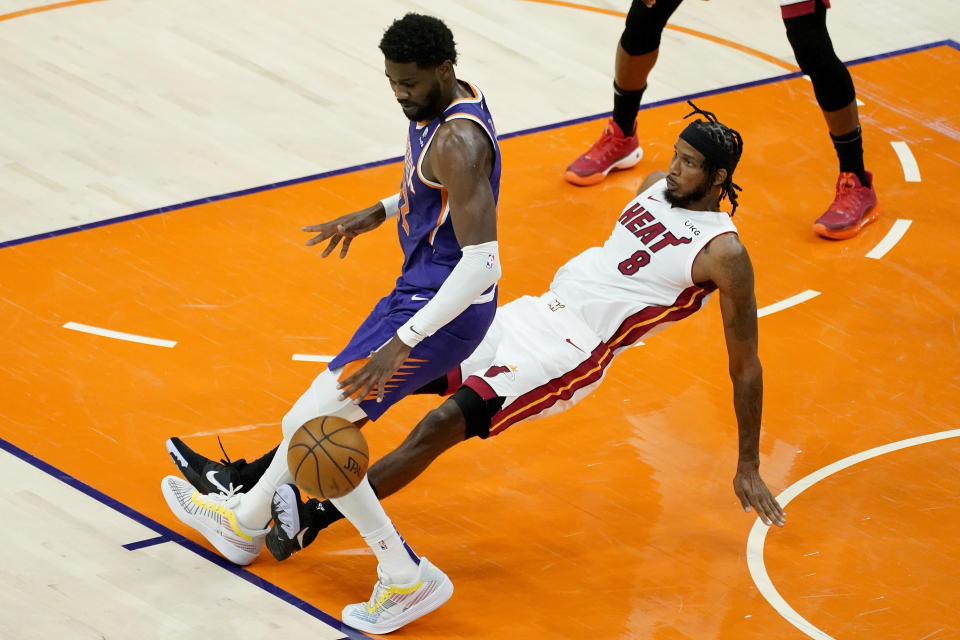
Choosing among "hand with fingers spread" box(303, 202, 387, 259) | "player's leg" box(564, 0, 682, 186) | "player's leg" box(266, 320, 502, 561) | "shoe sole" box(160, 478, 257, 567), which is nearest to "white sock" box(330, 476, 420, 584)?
"player's leg" box(266, 320, 502, 561)

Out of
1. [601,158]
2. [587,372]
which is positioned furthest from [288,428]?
[601,158]

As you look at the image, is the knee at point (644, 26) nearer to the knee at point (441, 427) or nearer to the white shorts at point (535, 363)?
the white shorts at point (535, 363)

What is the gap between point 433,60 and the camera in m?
4.54

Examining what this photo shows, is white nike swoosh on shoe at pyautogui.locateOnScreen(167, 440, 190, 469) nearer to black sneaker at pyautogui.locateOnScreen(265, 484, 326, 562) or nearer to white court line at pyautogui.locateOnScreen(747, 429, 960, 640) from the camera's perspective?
black sneaker at pyautogui.locateOnScreen(265, 484, 326, 562)

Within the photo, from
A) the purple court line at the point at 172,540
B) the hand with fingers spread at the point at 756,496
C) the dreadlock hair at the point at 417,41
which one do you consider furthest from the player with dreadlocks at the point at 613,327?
the dreadlock hair at the point at 417,41

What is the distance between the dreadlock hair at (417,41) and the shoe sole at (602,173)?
11.6ft

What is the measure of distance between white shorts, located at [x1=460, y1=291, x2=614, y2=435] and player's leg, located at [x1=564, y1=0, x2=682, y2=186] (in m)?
2.73

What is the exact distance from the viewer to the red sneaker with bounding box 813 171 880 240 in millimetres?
7449

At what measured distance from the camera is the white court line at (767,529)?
4910 millimetres

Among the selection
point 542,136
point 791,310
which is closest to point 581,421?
point 791,310

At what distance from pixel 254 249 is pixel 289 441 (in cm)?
269

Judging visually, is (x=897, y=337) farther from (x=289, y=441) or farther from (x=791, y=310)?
(x=289, y=441)

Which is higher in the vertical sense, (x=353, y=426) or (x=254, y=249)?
(x=353, y=426)

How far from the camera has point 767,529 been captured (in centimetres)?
543
